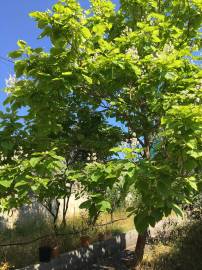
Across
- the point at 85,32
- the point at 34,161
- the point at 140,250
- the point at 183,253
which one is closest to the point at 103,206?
the point at 34,161

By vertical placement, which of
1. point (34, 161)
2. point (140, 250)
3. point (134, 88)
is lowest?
point (140, 250)

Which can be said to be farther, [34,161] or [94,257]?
[94,257]

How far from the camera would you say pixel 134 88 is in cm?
757

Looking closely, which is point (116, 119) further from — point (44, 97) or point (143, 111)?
point (44, 97)

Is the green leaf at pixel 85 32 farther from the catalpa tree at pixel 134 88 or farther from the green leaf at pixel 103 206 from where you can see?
the green leaf at pixel 103 206

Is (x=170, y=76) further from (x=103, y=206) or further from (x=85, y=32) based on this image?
(x=103, y=206)

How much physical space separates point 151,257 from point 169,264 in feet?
2.37

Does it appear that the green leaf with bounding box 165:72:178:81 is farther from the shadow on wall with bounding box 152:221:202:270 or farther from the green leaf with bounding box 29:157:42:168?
the shadow on wall with bounding box 152:221:202:270

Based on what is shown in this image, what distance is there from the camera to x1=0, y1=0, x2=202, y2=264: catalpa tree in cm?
575

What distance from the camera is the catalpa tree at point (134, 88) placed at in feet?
18.9

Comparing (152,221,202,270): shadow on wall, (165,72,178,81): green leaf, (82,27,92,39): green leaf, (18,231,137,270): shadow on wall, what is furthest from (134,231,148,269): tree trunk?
(82,27,92,39): green leaf

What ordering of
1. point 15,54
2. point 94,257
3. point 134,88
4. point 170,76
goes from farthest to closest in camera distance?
1. point 94,257
2. point 134,88
3. point 15,54
4. point 170,76

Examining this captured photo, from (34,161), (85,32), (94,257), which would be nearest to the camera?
(34,161)

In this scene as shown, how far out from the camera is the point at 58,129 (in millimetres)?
8016
